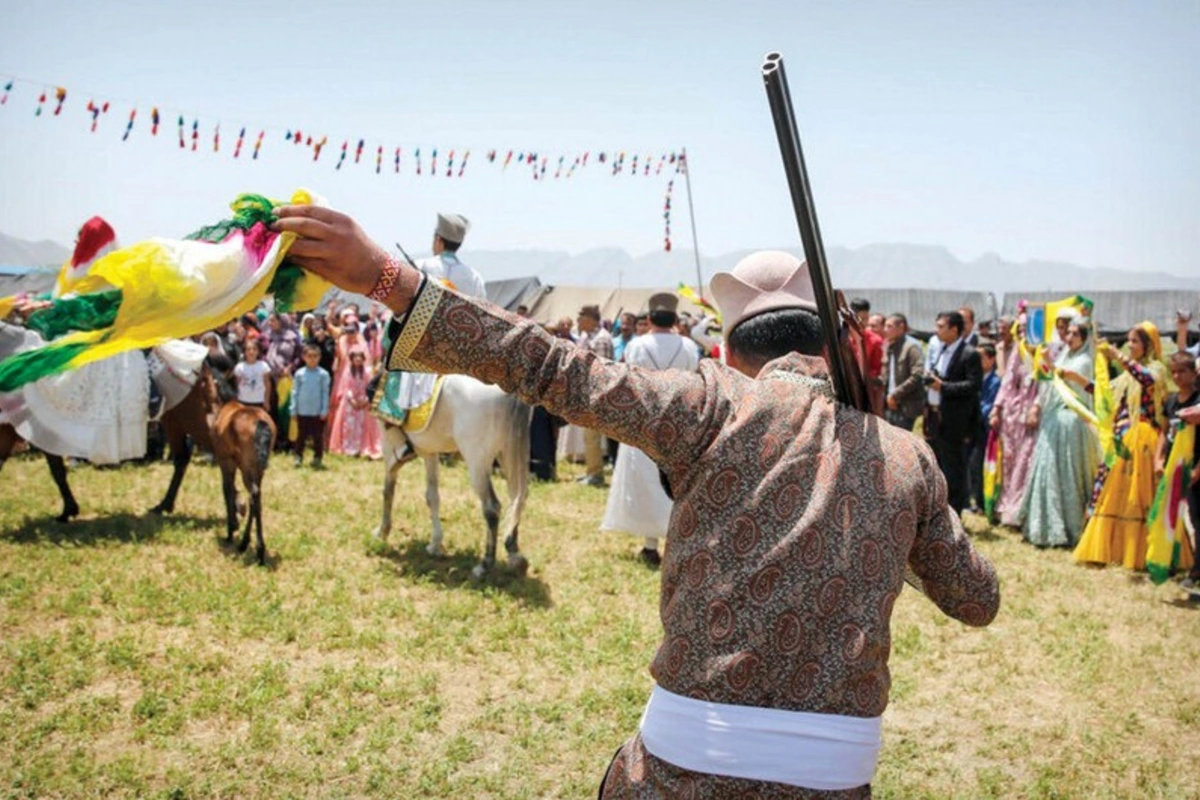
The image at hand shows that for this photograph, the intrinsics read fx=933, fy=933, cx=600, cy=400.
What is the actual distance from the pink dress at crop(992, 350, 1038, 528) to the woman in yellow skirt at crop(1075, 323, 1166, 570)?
126 centimetres

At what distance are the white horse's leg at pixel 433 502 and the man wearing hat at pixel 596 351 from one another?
322cm

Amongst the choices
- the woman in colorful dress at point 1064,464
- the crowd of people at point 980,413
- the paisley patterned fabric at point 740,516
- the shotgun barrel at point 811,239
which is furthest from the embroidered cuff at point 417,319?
the woman in colorful dress at point 1064,464

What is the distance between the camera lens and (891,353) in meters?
9.66

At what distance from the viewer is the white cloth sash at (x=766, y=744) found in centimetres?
180

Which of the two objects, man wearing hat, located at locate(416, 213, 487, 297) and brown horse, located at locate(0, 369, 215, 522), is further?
brown horse, located at locate(0, 369, 215, 522)

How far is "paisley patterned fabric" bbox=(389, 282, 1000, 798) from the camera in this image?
1.78 m

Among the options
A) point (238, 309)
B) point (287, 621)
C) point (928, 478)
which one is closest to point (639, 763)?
point (928, 478)

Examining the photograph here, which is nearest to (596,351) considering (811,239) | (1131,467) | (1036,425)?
(1036,425)

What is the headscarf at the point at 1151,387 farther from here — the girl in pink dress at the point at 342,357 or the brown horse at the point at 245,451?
the girl in pink dress at the point at 342,357

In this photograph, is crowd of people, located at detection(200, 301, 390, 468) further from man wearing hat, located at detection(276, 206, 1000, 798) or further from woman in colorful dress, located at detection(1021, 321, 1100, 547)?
man wearing hat, located at detection(276, 206, 1000, 798)

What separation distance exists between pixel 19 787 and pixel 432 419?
3.85 meters

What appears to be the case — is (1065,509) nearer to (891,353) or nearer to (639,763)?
(891,353)

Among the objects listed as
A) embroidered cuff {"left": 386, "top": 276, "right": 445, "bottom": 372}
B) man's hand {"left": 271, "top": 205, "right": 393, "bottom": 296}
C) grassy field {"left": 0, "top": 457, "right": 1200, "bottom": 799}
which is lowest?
grassy field {"left": 0, "top": 457, "right": 1200, "bottom": 799}

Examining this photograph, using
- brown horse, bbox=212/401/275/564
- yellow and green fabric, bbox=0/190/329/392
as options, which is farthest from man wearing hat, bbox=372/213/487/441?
yellow and green fabric, bbox=0/190/329/392
